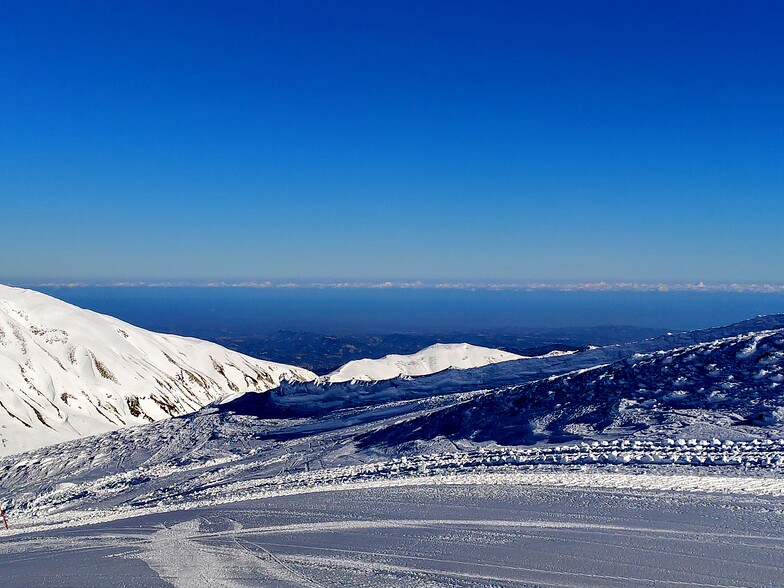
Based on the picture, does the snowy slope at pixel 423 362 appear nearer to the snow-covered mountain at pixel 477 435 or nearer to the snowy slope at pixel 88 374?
the snowy slope at pixel 88 374

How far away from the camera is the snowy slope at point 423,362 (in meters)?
87.4

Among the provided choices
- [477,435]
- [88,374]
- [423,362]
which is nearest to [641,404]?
[477,435]

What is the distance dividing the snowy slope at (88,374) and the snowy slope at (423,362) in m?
24.3

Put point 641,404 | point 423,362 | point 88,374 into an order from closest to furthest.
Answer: point 641,404, point 88,374, point 423,362

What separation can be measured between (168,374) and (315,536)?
328 feet

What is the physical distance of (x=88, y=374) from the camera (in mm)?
83312

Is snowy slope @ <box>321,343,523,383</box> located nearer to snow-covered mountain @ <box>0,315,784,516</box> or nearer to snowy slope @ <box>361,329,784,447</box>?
snow-covered mountain @ <box>0,315,784,516</box>

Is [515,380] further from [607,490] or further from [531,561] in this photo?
[531,561]

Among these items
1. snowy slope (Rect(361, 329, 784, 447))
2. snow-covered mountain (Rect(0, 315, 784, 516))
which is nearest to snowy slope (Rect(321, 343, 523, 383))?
snow-covered mountain (Rect(0, 315, 784, 516))

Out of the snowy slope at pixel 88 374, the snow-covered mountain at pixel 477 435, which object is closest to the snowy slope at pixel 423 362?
the snowy slope at pixel 88 374

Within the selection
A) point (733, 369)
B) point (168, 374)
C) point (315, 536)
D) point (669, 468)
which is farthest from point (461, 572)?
point (168, 374)

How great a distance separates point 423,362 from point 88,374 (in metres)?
55.8

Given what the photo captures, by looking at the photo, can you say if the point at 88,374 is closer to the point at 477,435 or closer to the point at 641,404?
the point at 477,435

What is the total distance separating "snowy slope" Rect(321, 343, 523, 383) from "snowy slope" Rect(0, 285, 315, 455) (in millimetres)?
24276
